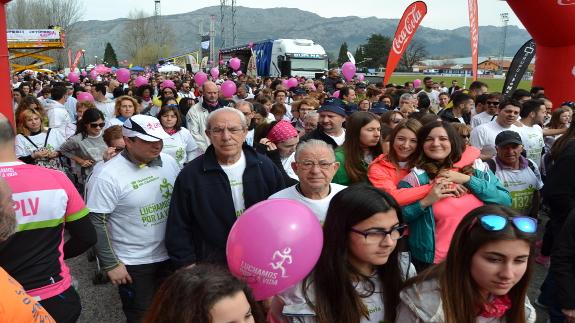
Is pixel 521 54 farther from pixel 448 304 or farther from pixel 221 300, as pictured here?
pixel 221 300

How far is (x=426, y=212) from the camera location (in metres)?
2.87

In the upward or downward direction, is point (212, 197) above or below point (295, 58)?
below

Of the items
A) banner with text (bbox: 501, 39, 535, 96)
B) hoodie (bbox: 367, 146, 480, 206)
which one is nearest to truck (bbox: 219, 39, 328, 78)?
banner with text (bbox: 501, 39, 535, 96)

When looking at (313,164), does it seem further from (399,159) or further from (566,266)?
(566,266)

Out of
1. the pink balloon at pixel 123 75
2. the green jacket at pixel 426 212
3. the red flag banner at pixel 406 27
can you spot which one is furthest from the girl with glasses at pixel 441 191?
the pink balloon at pixel 123 75

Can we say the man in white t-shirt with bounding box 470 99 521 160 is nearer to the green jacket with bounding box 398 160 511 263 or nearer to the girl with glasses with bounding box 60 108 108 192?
the green jacket with bounding box 398 160 511 263

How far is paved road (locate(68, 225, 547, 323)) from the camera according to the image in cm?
414

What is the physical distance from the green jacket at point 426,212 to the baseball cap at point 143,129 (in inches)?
65.2

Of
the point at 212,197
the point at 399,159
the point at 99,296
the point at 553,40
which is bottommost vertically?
the point at 99,296

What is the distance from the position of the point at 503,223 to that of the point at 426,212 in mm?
1020

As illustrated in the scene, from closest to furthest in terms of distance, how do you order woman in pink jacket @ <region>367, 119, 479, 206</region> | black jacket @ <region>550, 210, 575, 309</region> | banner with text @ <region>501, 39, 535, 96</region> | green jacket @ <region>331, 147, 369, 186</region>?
black jacket @ <region>550, 210, 575, 309</region>, woman in pink jacket @ <region>367, 119, 479, 206</region>, green jacket @ <region>331, 147, 369, 186</region>, banner with text @ <region>501, 39, 535, 96</region>

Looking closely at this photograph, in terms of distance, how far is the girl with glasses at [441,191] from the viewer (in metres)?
2.83

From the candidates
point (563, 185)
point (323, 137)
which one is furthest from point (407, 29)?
point (563, 185)

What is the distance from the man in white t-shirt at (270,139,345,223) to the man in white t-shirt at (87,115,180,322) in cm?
92
